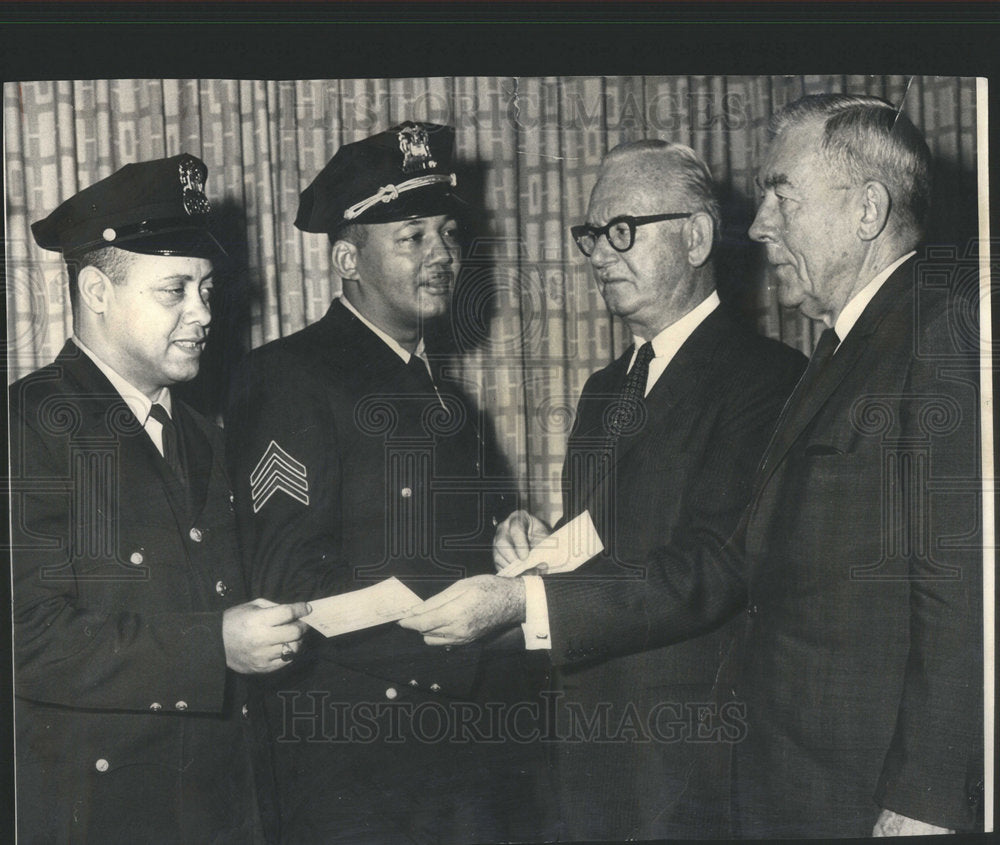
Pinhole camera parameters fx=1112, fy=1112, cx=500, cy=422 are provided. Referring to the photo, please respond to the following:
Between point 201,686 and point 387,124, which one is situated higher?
point 387,124

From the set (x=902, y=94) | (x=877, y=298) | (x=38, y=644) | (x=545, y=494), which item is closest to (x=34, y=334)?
(x=38, y=644)

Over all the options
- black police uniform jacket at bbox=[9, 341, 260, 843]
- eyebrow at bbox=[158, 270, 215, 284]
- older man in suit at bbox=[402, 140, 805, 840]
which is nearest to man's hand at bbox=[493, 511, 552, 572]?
older man in suit at bbox=[402, 140, 805, 840]

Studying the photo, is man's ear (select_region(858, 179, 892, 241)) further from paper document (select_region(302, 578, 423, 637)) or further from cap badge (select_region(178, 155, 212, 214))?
cap badge (select_region(178, 155, 212, 214))

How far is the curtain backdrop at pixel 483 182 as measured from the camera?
2.98 metres

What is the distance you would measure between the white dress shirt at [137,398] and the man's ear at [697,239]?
1.45m

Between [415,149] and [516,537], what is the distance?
108cm

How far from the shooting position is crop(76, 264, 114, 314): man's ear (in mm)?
2943

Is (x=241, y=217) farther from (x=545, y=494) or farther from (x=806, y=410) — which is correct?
(x=806, y=410)

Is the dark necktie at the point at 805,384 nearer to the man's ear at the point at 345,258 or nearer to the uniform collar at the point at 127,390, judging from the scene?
the man's ear at the point at 345,258

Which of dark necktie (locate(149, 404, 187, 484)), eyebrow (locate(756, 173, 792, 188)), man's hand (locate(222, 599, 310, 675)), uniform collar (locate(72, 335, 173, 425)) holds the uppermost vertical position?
eyebrow (locate(756, 173, 792, 188))

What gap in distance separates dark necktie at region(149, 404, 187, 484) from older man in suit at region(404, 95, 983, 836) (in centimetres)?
79

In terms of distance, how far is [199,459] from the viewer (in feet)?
9.73

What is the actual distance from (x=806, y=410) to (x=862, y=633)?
604mm

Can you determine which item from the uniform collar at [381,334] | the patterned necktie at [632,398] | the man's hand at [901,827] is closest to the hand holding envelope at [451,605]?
the patterned necktie at [632,398]
